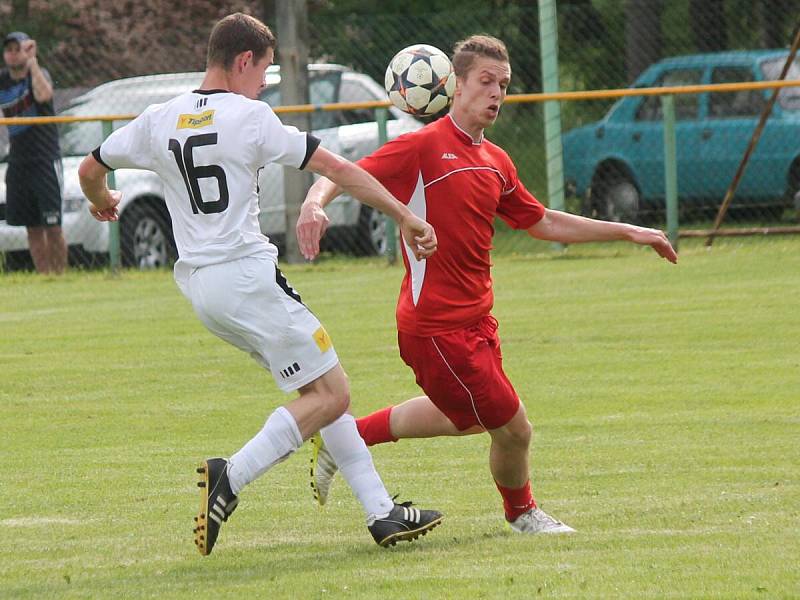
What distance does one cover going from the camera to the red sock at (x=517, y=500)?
6047 mm

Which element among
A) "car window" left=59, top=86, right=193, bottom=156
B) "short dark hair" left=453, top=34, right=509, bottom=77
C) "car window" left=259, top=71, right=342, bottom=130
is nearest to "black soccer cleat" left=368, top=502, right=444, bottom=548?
"short dark hair" left=453, top=34, right=509, bottom=77

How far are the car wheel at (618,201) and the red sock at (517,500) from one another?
37.2ft

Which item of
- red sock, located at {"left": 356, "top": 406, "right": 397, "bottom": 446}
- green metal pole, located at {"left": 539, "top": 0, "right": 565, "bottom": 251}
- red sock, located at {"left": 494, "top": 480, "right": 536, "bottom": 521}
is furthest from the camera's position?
green metal pole, located at {"left": 539, "top": 0, "right": 565, "bottom": 251}

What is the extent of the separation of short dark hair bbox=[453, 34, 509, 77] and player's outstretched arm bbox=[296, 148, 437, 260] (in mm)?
723

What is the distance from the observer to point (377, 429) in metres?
6.69

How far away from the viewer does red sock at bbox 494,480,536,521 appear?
6.05 metres

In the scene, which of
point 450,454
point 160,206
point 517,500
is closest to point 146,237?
point 160,206

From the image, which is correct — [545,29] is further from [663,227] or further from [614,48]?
[614,48]

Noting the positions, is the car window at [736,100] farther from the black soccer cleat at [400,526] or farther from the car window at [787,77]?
the black soccer cleat at [400,526]

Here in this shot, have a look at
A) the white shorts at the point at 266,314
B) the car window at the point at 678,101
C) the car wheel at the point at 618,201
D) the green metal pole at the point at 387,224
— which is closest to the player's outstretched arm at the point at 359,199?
the white shorts at the point at 266,314

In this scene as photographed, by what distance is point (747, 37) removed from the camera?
21281 mm

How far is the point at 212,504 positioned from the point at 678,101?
41.4 ft

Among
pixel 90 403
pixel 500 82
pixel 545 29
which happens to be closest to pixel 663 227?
pixel 545 29

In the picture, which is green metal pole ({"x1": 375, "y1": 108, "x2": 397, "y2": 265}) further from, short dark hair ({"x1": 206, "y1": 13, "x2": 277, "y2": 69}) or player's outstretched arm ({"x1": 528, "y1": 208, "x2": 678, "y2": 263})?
short dark hair ({"x1": 206, "y1": 13, "x2": 277, "y2": 69})
